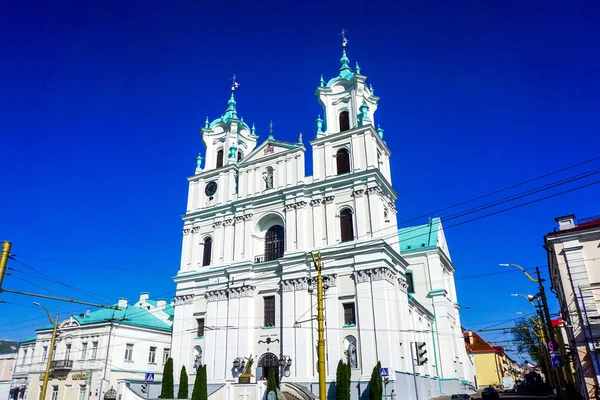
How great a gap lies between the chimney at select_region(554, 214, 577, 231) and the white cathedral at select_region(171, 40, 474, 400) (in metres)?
11.3

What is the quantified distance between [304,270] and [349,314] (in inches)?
187

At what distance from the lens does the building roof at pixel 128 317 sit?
43684mm

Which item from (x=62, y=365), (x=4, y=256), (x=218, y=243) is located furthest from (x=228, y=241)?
(x=4, y=256)

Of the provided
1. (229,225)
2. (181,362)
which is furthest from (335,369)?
(229,225)

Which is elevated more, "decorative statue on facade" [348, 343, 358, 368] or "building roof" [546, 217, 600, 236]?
"building roof" [546, 217, 600, 236]

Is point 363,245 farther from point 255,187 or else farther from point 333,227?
point 255,187

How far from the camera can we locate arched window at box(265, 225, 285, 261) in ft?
126

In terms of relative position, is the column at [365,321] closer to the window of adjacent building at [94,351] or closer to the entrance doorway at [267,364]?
the entrance doorway at [267,364]

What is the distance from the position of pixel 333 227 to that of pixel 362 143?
7704mm

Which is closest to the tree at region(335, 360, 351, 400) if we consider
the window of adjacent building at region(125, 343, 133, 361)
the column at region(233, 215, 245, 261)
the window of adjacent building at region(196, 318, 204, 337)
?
the column at region(233, 215, 245, 261)

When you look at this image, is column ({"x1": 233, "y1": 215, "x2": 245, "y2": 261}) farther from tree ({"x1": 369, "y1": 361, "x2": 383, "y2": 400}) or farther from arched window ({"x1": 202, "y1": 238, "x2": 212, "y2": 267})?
tree ({"x1": 369, "y1": 361, "x2": 383, "y2": 400})

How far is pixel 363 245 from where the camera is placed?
1302 inches

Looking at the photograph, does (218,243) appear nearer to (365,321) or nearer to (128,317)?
(128,317)

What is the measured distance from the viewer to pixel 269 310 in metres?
35.8
